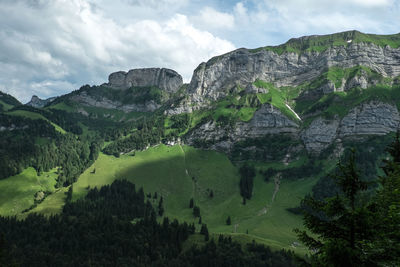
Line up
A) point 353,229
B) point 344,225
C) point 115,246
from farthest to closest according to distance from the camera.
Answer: point 115,246
point 344,225
point 353,229

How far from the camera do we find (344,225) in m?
16.7

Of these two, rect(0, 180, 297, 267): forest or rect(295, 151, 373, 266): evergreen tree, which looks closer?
rect(295, 151, 373, 266): evergreen tree

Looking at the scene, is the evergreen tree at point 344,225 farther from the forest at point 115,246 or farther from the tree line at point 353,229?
the forest at point 115,246

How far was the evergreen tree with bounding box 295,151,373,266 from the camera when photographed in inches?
609

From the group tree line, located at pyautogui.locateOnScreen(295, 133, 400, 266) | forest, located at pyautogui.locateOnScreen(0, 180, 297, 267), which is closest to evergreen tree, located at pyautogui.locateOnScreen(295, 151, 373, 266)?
tree line, located at pyautogui.locateOnScreen(295, 133, 400, 266)

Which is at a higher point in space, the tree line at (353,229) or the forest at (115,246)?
the tree line at (353,229)

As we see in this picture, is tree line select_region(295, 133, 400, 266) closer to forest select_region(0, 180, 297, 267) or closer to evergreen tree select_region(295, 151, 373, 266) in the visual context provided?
evergreen tree select_region(295, 151, 373, 266)

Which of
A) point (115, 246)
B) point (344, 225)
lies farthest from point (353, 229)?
point (115, 246)

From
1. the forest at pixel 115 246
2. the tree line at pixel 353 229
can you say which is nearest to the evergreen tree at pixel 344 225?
the tree line at pixel 353 229

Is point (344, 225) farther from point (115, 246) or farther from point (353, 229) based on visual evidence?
point (115, 246)

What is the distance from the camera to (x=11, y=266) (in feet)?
168

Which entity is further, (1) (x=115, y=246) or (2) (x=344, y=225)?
(1) (x=115, y=246)

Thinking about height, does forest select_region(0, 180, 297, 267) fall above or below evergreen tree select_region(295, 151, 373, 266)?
below

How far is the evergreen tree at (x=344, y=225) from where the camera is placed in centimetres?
1548
